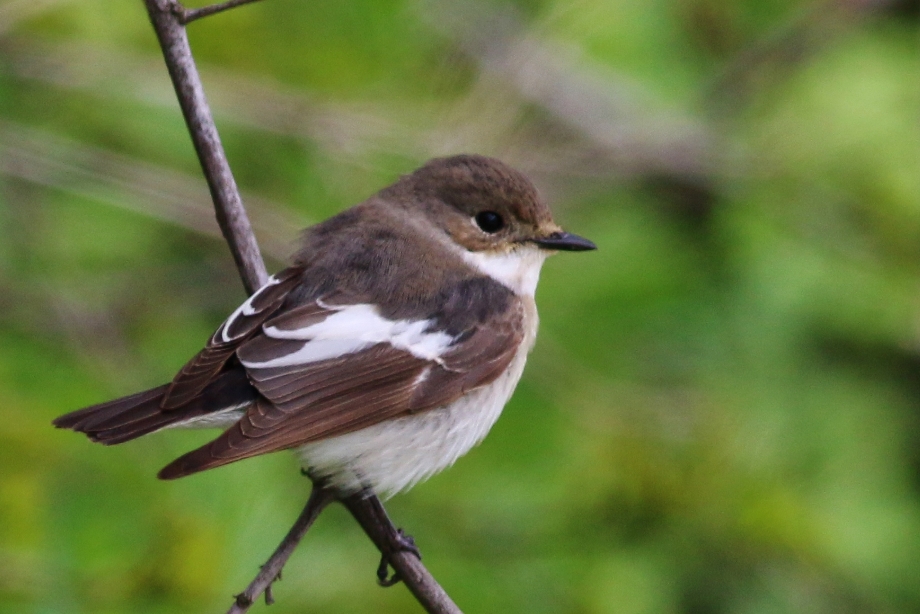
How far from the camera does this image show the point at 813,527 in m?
3.28

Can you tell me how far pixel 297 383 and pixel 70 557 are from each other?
0.59 meters

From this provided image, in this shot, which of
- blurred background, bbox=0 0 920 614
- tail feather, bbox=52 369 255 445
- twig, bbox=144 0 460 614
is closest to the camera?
twig, bbox=144 0 460 614

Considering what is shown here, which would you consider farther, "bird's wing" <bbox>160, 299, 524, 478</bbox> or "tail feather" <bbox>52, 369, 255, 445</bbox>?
"bird's wing" <bbox>160, 299, 524, 478</bbox>

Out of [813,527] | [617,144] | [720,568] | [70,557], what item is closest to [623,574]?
[720,568]

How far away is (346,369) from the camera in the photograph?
2.65 meters

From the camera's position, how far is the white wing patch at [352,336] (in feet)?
8.55

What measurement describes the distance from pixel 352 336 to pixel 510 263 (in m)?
0.61

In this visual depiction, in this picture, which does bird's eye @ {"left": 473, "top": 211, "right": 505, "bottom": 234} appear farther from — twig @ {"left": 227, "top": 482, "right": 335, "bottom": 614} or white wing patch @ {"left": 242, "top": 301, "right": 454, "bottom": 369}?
twig @ {"left": 227, "top": 482, "right": 335, "bottom": 614}

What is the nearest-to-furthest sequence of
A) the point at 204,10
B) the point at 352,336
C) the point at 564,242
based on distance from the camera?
the point at 204,10, the point at 352,336, the point at 564,242

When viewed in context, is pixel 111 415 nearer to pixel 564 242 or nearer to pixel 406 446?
pixel 406 446

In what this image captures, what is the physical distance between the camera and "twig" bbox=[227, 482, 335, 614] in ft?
6.91

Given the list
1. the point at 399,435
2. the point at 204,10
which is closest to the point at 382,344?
the point at 399,435

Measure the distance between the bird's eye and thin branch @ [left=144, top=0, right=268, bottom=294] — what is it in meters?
0.78

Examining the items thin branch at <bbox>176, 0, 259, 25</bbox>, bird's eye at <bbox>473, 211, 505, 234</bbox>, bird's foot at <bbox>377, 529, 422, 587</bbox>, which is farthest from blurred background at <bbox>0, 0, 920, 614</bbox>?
thin branch at <bbox>176, 0, 259, 25</bbox>
